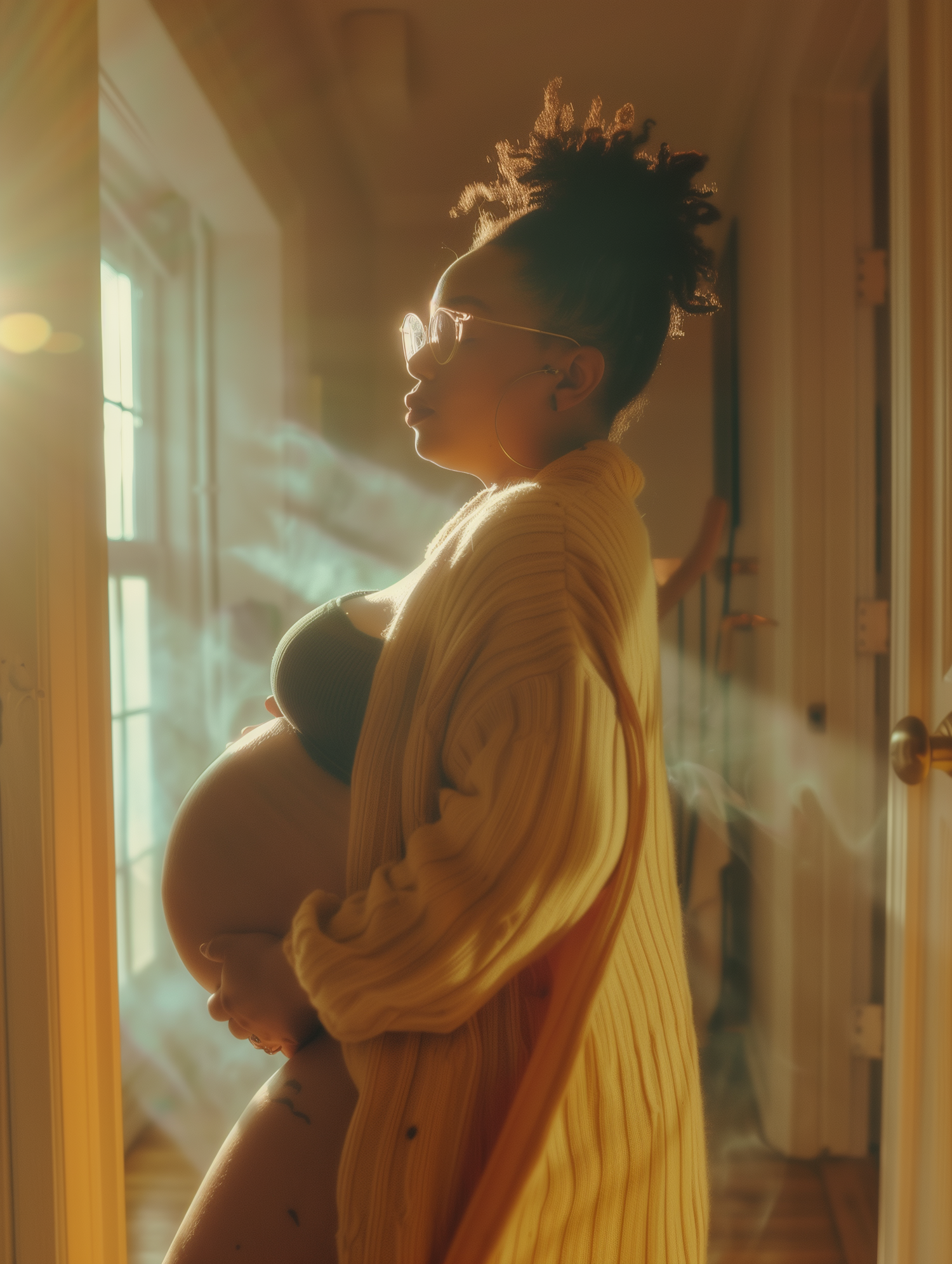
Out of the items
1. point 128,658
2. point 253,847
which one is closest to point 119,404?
point 128,658

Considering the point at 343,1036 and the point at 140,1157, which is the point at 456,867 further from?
the point at 140,1157

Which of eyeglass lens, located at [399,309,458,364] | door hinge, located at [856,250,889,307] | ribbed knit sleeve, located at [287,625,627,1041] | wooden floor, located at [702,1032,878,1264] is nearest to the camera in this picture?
ribbed knit sleeve, located at [287,625,627,1041]

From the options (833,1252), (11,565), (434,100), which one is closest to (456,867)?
(11,565)

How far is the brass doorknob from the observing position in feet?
2.43

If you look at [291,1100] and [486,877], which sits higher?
[486,877]

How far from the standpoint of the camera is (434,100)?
65.2 inches

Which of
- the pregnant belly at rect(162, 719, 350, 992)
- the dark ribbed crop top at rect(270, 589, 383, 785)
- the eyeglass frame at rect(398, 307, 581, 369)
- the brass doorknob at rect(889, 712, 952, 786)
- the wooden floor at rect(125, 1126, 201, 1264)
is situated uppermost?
the eyeglass frame at rect(398, 307, 581, 369)

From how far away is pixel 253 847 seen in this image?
0.68 metres

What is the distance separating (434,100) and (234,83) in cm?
43

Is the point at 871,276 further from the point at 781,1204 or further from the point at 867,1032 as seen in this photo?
the point at 781,1204

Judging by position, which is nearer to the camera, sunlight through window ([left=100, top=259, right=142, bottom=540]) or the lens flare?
the lens flare

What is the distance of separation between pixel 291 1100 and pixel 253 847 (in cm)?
21

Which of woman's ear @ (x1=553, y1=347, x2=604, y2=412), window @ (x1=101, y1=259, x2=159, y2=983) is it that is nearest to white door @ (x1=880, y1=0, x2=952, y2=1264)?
woman's ear @ (x1=553, y1=347, x2=604, y2=412)

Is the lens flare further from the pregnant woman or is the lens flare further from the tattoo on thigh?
the tattoo on thigh
